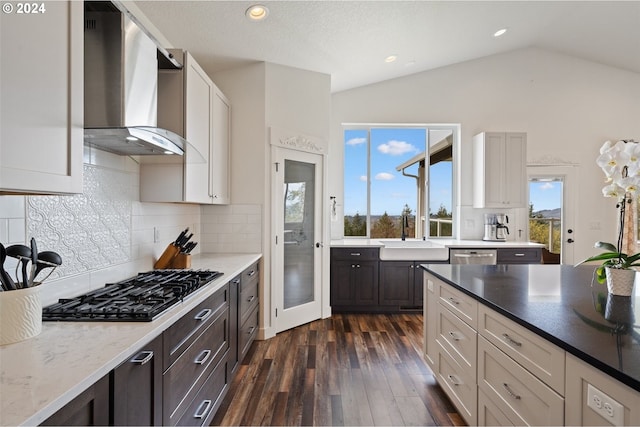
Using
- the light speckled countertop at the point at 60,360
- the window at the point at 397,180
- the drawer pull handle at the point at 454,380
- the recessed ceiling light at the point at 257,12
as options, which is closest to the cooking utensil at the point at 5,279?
the light speckled countertop at the point at 60,360

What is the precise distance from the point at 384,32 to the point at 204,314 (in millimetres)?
3077

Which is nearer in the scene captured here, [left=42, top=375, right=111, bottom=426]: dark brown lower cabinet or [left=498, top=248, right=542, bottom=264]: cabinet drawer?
[left=42, top=375, right=111, bottom=426]: dark brown lower cabinet

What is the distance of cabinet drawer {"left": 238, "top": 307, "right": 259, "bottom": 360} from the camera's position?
2.43m

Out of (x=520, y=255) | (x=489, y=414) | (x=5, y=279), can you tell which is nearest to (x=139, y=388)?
(x=5, y=279)

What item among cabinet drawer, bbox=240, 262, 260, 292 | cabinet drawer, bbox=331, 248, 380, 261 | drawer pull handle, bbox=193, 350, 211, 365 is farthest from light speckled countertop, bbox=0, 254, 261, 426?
cabinet drawer, bbox=331, 248, 380, 261

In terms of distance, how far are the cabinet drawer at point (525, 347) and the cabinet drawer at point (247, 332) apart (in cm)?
172

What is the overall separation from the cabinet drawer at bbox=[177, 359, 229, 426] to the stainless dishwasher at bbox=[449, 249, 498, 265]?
319 cm

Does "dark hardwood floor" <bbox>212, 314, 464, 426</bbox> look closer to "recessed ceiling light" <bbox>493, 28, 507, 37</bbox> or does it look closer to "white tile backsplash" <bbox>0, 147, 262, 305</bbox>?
"white tile backsplash" <bbox>0, 147, 262, 305</bbox>

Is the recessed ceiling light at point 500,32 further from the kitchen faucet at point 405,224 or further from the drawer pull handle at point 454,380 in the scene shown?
the drawer pull handle at point 454,380

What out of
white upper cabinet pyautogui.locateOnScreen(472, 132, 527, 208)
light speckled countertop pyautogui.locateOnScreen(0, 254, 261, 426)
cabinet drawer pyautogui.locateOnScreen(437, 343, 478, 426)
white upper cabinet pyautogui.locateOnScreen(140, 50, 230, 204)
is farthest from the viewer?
white upper cabinet pyautogui.locateOnScreen(472, 132, 527, 208)

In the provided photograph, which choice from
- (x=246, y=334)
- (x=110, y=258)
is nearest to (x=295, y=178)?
(x=246, y=334)

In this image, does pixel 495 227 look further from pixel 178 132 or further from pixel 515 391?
pixel 178 132

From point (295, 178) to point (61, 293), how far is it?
2.35 metres

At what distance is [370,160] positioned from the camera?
4.76 m
